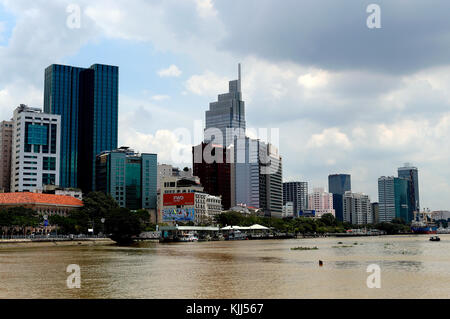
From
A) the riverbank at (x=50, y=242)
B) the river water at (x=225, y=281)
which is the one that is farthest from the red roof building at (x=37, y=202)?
the river water at (x=225, y=281)

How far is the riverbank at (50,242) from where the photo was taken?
137 meters

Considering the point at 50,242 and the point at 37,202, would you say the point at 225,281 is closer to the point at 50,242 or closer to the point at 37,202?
the point at 50,242

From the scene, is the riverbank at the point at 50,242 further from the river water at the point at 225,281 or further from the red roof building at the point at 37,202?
the river water at the point at 225,281

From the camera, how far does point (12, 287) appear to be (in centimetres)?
4750

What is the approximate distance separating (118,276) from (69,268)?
13435 millimetres

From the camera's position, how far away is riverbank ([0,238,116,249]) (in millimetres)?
136750

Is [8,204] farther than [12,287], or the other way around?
[8,204]

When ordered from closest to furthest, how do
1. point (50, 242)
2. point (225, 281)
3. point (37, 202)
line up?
point (225, 281) < point (50, 242) < point (37, 202)

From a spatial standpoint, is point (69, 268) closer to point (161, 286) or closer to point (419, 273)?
point (161, 286)

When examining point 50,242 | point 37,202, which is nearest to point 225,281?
point 50,242

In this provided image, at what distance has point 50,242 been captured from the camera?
5832 inches

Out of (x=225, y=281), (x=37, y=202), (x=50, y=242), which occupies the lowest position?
(x=50, y=242)

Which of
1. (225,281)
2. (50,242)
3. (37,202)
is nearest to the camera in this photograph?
(225,281)
